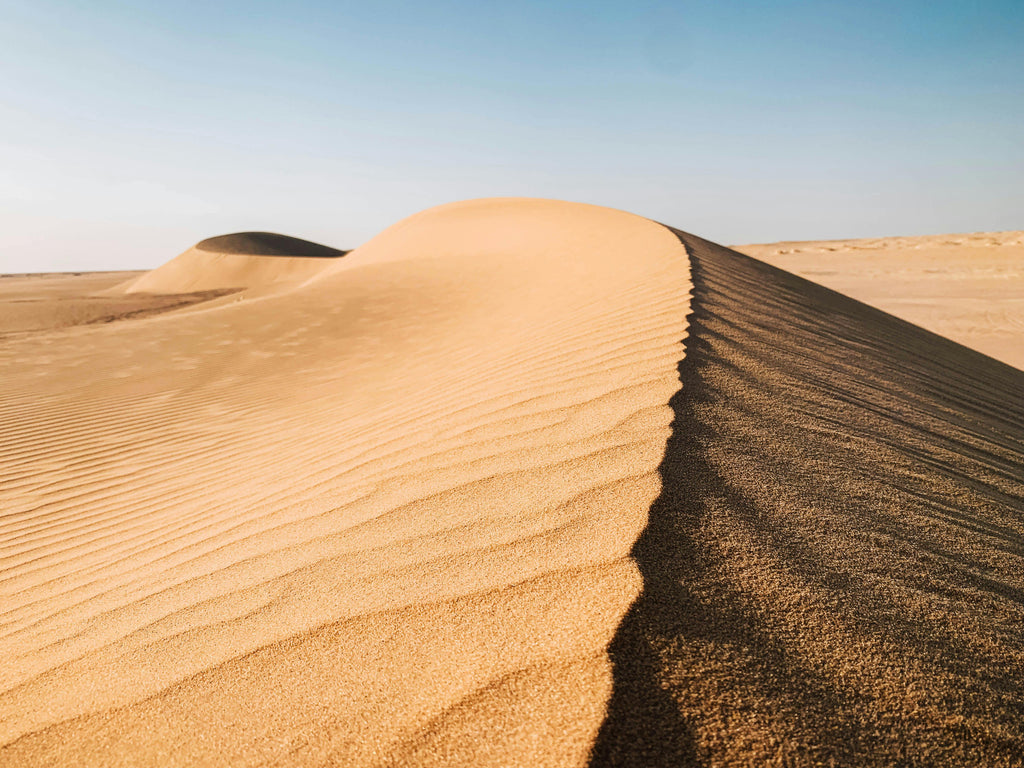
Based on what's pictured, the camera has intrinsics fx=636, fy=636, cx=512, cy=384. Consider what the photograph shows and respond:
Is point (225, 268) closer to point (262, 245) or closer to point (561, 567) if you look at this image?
point (262, 245)

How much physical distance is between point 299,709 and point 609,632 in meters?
0.64

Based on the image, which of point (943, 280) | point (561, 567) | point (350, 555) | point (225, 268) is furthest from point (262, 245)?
point (561, 567)


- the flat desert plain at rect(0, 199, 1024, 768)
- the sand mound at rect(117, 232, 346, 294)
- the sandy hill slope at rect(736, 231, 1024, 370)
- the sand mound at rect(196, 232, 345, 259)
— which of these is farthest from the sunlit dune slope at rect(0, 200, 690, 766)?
the sand mound at rect(196, 232, 345, 259)

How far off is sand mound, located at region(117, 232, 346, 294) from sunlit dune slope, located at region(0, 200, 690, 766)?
1112 inches

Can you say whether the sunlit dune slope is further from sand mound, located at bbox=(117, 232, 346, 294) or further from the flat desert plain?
sand mound, located at bbox=(117, 232, 346, 294)

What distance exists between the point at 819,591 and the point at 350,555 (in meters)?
1.22

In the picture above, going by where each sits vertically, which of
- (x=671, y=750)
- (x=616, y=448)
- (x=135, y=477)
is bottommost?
(x=135, y=477)

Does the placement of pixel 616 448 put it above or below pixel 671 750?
above

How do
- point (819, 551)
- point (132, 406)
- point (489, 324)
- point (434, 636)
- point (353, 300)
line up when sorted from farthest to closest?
point (353, 300), point (489, 324), point (132, 406), point (819, 551), point (434, 636)

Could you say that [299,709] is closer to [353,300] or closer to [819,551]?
[819,551]

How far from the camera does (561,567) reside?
4.94 ft

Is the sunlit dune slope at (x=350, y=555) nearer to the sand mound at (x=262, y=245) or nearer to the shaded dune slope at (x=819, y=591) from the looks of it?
the shaded dune slope at (x=819, y=591)

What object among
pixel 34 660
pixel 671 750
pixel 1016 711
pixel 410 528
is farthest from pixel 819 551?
pixel 34 660

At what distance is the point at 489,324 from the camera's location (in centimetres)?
625
